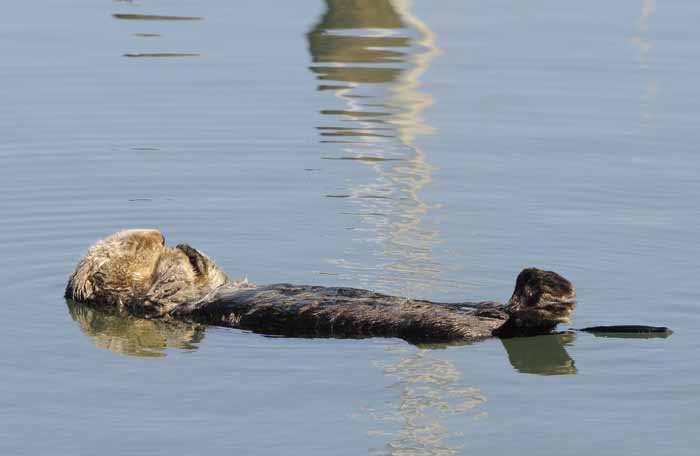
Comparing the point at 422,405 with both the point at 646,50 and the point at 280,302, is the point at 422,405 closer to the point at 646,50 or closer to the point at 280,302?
the point at 280,302

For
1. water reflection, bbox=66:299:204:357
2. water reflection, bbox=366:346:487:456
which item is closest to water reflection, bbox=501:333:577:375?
water reflection, bbox=366:346:487:456

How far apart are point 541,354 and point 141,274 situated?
2.25 metres

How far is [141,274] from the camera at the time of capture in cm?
785

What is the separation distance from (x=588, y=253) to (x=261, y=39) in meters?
8.06

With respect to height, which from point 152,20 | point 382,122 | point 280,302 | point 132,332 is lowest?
point 132,332

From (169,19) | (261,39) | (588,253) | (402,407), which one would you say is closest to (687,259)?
(588,253)

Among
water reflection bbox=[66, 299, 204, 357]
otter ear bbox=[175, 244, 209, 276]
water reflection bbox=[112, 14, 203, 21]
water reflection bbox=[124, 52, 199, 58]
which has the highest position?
water reflection bbox=[112, 14, 203, 21]

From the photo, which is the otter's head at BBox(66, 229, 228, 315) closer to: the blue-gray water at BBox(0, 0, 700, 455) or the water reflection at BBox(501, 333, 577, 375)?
the blue-gray water at BBox(0, 0, 700, 455)

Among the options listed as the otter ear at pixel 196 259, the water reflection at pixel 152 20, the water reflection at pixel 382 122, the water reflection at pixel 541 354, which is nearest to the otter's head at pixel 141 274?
the otter ear at pixel 196 259

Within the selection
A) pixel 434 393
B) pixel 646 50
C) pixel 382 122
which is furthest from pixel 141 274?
pixel 646 50

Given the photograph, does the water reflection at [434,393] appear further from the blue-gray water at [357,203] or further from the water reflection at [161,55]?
the water reflection at [161,55]

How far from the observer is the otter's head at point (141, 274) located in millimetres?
7656

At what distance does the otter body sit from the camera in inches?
263

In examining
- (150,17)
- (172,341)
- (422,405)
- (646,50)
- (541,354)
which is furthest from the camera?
(150,17)
